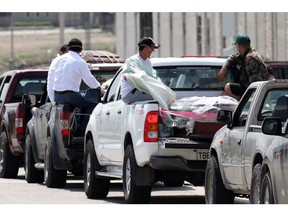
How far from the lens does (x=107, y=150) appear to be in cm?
1708

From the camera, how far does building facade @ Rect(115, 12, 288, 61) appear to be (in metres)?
49.2

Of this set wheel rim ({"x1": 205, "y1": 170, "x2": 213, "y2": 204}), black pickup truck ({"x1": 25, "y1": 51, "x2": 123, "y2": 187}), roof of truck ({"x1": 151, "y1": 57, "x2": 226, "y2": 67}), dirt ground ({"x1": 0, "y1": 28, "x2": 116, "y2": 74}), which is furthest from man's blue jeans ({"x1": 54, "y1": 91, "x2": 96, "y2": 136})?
dirt ground ({"x1": 0, "y1": 28, "x2": 116, "y2": 74})

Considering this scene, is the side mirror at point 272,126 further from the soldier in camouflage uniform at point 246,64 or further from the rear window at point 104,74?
the rear window at point 104,74

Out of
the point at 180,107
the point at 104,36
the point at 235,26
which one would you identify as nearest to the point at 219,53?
the point at 235,26

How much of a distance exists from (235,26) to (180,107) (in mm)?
36432

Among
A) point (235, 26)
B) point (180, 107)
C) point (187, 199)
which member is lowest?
point (187, 199)

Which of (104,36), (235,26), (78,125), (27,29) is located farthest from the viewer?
(27,29)

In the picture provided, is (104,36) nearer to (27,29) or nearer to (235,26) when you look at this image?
(27,29)

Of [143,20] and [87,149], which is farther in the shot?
[143,20]

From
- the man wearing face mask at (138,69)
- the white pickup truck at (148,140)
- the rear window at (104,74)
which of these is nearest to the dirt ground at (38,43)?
the rear window at (104,74)

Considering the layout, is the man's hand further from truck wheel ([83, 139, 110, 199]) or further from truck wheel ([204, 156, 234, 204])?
truck wheel ([204, 156, 234, 204])

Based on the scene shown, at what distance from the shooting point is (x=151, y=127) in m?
15.2

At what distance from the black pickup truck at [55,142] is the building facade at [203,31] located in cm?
2435
